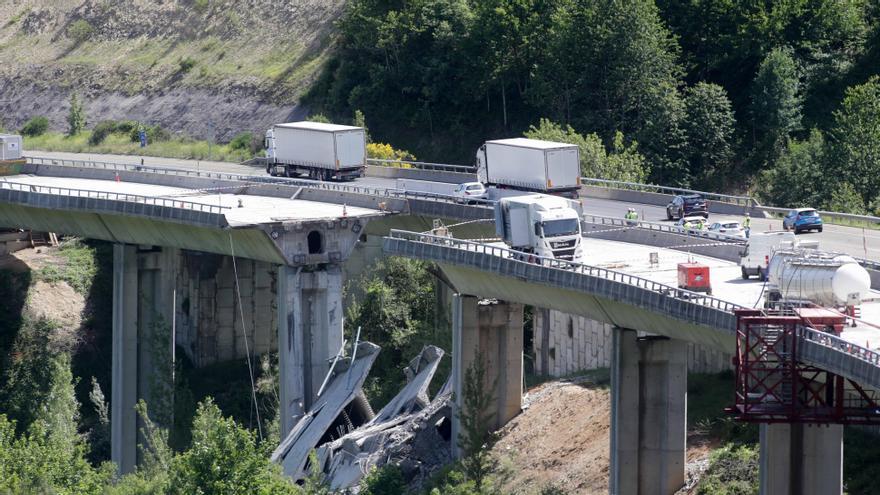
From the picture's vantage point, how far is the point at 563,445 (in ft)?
195

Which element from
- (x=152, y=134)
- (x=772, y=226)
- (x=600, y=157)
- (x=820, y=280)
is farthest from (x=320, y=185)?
(x=152, y=134)

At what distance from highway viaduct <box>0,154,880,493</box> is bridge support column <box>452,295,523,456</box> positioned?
0.05m

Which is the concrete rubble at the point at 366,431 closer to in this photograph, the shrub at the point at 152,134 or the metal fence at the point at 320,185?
the metal fence at the point at 320,185

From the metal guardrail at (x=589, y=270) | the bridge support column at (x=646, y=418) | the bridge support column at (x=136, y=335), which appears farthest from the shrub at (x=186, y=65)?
the bridge support column at (x=646, y=418)

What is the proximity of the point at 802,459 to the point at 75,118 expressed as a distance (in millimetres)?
101278

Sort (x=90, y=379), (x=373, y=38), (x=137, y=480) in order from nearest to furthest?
(x=137, y=480)
(x=90, y=379)
(x=373, y=38)

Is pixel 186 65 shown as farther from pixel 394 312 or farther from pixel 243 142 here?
pixel 394 312

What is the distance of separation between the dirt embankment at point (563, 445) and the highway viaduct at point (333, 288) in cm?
150

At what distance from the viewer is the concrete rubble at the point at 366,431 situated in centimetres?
6109

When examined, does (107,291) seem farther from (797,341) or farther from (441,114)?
(797,341)

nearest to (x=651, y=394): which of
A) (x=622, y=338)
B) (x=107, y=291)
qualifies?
(x=622, y=338)

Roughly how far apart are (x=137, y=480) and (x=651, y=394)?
19.4 m

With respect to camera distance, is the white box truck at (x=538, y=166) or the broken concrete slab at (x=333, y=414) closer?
the broken concrete slab at (x=333, y=414)

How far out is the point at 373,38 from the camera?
11525 cm
